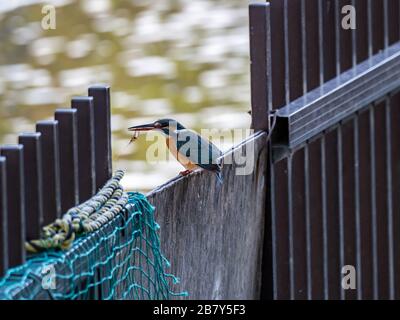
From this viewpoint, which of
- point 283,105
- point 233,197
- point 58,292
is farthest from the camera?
point 283,105

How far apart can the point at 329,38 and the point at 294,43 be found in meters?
0.16

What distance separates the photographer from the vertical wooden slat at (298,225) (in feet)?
13.8

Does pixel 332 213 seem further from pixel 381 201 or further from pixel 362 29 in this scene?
pixel 362 29

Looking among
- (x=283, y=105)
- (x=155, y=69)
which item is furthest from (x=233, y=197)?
(x=155, y=69)

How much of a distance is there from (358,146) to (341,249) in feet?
1.41

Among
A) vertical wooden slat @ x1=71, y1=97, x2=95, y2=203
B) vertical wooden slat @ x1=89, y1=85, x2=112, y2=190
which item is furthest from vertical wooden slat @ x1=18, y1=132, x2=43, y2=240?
vertical wooden slat @ x1=89, y1=85, x2=112, y2=190

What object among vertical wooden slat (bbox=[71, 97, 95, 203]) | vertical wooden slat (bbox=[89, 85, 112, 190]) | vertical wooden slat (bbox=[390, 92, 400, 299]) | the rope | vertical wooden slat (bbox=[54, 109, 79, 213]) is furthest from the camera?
vertical wooden slat (bbox=[390, 92, 400, 299])

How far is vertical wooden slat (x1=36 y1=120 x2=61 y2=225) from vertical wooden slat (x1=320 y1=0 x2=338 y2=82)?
205 cm

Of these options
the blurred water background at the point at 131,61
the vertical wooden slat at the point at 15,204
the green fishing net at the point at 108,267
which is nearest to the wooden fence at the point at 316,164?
the green fishing net at the point at 108,267

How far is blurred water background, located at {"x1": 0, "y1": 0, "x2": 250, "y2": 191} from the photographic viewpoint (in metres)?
6.55

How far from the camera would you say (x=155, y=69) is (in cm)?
717

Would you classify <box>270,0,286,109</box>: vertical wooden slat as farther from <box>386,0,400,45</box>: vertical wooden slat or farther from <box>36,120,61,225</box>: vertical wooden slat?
<box>36,120,61,225</box>: vertical wooden slat

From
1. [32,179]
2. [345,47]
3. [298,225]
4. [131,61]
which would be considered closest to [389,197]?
[298,225]
